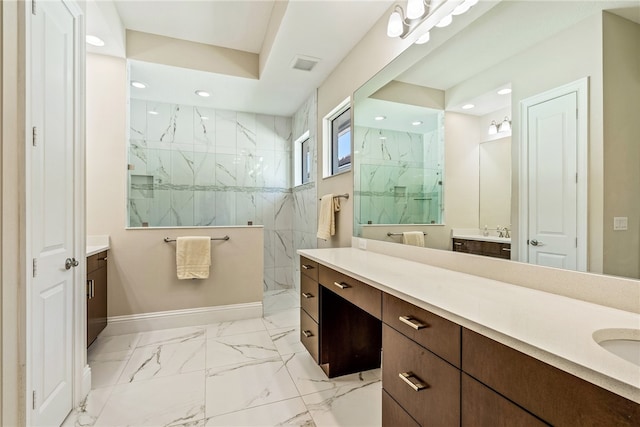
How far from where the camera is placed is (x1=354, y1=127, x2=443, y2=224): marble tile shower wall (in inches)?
67.9

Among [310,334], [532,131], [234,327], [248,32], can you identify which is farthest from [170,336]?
[532,131]

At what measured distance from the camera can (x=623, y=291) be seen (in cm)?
86

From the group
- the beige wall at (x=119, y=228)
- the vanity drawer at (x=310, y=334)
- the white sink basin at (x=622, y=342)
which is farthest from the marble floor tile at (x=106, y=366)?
A: the white sink basin at (x=622, y=342)

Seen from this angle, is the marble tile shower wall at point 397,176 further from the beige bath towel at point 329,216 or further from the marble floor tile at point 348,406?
the marble floor tile at point 348,406

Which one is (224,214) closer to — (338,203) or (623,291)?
(338,203)

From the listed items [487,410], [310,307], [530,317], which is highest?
[530,317]

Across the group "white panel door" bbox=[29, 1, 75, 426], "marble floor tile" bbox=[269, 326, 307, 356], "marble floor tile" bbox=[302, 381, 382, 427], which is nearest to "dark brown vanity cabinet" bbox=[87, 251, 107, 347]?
"white panel door" bbox=[29, 1, 75, 426]

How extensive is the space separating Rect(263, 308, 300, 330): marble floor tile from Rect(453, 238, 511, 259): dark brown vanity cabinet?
75.3 inches

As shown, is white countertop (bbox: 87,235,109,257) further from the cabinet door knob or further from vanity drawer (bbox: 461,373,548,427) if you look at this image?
vanity drawer (bbox: 461,373,548,427)

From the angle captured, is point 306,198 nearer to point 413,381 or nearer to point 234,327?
point 234,327

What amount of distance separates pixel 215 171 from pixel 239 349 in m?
2.41

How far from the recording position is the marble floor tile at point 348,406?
150 cm

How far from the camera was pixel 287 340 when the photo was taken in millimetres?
2471

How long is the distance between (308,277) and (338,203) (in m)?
0.84
